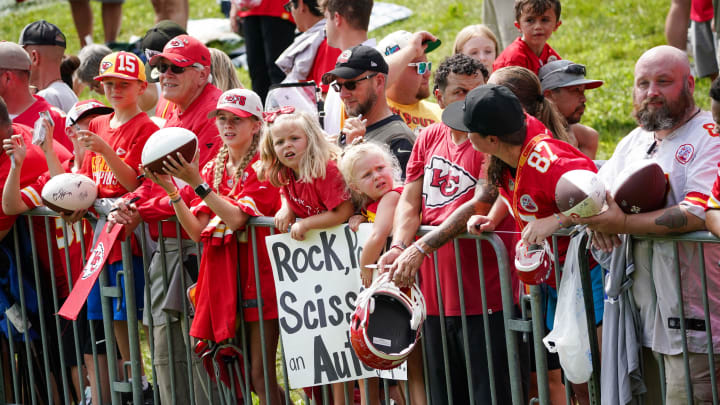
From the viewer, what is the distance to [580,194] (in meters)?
4.03

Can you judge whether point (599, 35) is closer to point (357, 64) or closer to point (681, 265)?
point (357, 64)

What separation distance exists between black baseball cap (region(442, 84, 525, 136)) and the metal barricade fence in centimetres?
56

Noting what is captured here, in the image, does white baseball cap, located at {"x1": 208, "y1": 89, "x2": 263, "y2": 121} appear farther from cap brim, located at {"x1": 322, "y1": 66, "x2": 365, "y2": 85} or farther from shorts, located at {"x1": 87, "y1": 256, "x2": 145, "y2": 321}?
shorts, located at {"x1": 87, "y1": 256, "x2": 145, "y2": 321}

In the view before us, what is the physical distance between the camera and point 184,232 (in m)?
5.93

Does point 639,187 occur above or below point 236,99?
below

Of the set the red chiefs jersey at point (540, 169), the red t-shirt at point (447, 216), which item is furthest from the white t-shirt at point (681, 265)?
the red t-shirt at point (447, 216)

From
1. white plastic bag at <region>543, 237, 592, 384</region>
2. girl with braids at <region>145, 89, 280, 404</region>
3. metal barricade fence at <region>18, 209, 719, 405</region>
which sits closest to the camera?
white plastic bag at <region>543, 237, 592, 384</region>

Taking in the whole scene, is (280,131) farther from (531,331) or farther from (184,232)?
(531,331)

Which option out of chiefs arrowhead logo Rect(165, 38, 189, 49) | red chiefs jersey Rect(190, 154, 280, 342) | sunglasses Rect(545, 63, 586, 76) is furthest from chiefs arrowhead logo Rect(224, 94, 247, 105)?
sunglasses Rect(545, 63, 586, 76)

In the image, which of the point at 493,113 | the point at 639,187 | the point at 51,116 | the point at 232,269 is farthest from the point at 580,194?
the point at 51,116

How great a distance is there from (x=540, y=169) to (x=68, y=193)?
3069 millimetres

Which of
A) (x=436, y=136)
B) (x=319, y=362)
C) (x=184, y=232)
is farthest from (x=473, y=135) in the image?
(x=184, y=232)

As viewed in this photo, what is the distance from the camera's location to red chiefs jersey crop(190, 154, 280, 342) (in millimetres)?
5555

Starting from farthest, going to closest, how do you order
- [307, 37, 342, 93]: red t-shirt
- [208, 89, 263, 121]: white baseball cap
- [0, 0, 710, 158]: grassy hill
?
[0, 0, 710, 158]: grassy hill
[307, 37, 342, 93]: red t-shirt
[208, 89, 263, 121]: white baseball cap
